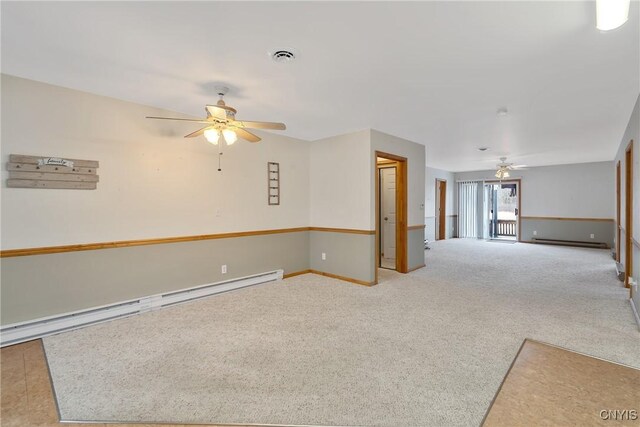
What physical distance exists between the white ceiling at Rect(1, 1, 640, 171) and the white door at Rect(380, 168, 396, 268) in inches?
78.5

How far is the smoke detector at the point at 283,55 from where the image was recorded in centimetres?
218

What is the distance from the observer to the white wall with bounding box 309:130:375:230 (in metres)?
4.41

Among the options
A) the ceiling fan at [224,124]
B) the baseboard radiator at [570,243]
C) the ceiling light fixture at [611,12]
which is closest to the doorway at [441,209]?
the baseboard radiator at [570,243]

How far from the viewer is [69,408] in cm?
178

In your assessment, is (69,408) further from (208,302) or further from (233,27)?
(233,27)

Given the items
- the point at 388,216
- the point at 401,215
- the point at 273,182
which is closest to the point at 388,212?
the point at 388,216

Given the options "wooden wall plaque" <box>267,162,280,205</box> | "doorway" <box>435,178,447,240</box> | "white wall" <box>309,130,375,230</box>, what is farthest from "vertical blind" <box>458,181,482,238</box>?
"wooden wall plaque" <box>267,162,280,205</box>

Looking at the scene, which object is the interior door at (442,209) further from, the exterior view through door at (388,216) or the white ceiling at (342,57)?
the white ceiling at (342,57)

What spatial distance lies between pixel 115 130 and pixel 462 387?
3.95m

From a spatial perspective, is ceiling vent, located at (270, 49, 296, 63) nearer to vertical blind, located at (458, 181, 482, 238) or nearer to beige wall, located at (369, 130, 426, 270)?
beige wall, located at (369, 130, 426, 270)

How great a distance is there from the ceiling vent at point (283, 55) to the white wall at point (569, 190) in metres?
Answer: 9.15

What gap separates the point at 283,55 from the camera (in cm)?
224

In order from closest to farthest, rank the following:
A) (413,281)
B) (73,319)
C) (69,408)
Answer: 1. (69,408)
2. (73,319)
3. (413,281)

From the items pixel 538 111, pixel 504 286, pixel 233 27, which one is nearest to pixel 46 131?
pixel 233 27
